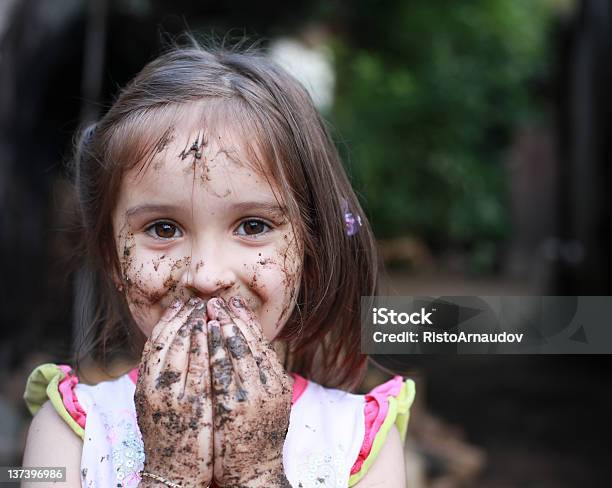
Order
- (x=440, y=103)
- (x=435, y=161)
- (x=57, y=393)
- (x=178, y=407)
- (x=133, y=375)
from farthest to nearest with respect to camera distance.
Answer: (x=435, y=161), (x=440, y=103), (x=133, y=375), (x=57, y=393), (x=178, y=407)

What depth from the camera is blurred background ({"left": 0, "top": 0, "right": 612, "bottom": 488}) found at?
4.32m

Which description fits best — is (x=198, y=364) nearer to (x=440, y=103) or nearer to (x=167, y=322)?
(x=167, y=322)

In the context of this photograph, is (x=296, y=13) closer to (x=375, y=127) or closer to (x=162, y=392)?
(x=162, y=392)

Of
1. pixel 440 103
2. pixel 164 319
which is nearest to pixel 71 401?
pixel 164 319

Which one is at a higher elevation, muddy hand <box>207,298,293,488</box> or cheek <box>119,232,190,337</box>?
cheek <box>119,232,190,337</box>

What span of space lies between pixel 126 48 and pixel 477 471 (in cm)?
391

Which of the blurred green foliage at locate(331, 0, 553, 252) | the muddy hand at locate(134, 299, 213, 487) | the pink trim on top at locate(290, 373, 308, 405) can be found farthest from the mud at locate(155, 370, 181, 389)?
the blurred green foliage at locate(331, 0, 553, 252)

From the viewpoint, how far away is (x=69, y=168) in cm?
177

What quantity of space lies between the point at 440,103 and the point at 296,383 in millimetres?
11037

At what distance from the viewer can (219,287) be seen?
1269 millimetres

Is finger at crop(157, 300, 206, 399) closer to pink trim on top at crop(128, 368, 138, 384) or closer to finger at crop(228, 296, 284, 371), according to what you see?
finger at crop(228, 296, 284, 371)

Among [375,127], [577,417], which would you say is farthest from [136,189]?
[375,127]

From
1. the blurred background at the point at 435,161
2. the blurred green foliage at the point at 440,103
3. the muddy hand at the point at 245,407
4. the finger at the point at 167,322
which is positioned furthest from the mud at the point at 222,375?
the blurred green foliage at the point at 440,103

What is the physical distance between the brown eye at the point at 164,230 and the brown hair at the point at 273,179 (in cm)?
12
